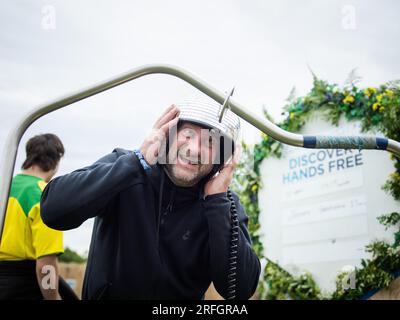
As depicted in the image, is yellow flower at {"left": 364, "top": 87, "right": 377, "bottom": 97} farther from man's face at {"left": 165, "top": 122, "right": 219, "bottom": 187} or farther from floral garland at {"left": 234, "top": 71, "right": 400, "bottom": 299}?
man's face at {"left": 165, "top": 122, "right": 219, "bottom": 187}

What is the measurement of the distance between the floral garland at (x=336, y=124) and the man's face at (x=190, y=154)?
224 cm

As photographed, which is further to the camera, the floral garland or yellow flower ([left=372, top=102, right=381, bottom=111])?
yellow flower ([left=372, top=102, right=381, bottom=111])

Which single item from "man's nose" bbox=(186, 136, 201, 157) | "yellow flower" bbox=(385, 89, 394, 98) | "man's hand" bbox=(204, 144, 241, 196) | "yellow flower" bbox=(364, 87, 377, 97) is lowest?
"man's hand" bbox=(204, 144, 241, 196)

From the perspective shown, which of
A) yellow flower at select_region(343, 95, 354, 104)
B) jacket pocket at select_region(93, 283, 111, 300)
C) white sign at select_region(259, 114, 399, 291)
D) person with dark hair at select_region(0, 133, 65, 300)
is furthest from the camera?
yellow flower at select_region(343, 95, 354, 104)

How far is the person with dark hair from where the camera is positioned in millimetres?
2525

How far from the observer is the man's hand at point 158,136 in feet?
6.12

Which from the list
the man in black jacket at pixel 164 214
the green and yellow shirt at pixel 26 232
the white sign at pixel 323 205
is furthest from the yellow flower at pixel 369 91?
the green and yellow shirt at pixel 26 232

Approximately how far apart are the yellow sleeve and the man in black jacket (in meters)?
0.63

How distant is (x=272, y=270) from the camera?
15.9 feet

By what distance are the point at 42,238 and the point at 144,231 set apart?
37.9 inches

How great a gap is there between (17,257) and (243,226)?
1.37 meters

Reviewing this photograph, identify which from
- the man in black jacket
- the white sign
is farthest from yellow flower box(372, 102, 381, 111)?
the man in black jacket
